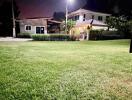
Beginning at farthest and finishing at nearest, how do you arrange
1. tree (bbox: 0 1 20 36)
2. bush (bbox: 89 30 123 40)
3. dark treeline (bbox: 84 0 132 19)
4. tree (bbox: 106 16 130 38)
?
dark treeline (bbox: 84 0 132 19) < tree (bbox: 0 1 20 36) < tree (bbox: 106 16 130 38) < bush (bbox: 89 30 123 40)

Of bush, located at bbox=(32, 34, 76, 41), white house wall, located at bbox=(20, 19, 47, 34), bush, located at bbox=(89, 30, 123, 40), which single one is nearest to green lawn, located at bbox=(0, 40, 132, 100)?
bush, located at bbox=(32, 34, 76, 41)

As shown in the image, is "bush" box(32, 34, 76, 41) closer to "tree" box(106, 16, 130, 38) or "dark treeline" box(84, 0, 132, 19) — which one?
"tree" box(106, 16, 130, 38)

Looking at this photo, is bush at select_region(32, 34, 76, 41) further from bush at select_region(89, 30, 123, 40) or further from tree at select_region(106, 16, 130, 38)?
tree at select_region(106, 16, 130, 38)

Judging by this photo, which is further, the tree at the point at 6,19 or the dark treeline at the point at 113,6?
the dark treeline at the point at 113,6

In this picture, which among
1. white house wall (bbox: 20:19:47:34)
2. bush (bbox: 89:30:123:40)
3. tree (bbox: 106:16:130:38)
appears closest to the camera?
bush (bbox: 89:30:123:40)

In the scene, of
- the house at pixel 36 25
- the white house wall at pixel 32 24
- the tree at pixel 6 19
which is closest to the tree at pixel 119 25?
the house at pixel 36 25

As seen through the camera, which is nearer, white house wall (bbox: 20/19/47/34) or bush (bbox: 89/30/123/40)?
bush (bbox: 89/30/123/40)

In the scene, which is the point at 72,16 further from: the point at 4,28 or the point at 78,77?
the point at 78,77

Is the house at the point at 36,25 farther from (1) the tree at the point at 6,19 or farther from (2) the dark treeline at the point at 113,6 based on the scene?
(2) the dark treeline at the point at 113,6

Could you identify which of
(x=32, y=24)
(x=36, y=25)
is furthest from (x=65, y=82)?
(x=32, y=24)

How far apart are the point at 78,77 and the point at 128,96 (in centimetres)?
221

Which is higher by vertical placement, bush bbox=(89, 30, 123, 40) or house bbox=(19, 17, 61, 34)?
house bbox=(19, 17, 61, 34)

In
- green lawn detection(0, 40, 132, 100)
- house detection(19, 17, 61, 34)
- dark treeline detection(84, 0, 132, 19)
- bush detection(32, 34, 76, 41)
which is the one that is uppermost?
dark treeline detection(84, 0, 132, 19)

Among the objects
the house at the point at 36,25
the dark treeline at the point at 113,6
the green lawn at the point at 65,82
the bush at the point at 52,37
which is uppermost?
the dark treeline at the point at 113,6
